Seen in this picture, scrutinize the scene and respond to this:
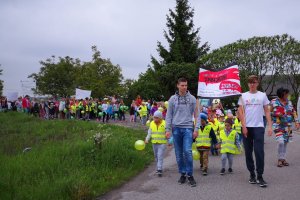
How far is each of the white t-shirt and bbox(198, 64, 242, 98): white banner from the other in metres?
4.30

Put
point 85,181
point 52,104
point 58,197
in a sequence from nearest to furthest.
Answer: point 58,197
point 85,181
point 52,104

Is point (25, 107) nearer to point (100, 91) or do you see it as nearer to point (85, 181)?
point (100, 91)

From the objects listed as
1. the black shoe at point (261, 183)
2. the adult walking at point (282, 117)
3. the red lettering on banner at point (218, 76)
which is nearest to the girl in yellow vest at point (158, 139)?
the black shoe at point (261, 183)

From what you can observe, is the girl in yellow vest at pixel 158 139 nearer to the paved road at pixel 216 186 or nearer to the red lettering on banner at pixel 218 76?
the paved road at pixel 216 186

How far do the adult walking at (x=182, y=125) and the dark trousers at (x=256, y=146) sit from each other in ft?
3.54

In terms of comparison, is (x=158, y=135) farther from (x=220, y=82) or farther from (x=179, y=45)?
(x=179, y=45)

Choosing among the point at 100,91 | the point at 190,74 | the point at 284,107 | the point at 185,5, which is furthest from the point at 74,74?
the point at 284,107

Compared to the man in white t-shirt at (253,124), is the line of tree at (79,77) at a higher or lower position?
higher

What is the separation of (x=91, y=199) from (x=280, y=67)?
4307cm

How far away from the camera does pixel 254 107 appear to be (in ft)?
23.2

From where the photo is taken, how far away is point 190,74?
33.5 meters

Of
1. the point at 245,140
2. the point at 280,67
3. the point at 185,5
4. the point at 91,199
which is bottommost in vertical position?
the point at 91,199

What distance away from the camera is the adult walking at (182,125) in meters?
7.30

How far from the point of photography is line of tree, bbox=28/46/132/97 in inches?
1831
